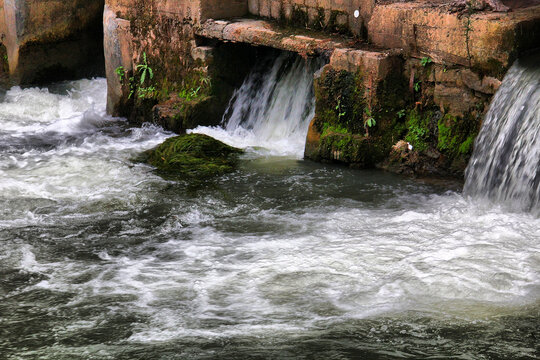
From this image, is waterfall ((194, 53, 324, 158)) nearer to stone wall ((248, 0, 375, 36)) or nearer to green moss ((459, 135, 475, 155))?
stone wall ((248, 0, 375, 36))

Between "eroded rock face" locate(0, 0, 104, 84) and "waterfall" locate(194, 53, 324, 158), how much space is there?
3962 millimetres

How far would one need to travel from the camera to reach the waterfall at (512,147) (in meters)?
7.00

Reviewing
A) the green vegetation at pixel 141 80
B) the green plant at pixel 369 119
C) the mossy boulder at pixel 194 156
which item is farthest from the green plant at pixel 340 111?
the green vegetation at pixel 141 80

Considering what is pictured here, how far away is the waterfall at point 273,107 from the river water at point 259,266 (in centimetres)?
76

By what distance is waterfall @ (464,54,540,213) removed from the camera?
6996 mm

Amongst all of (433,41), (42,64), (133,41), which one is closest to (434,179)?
(433,41)

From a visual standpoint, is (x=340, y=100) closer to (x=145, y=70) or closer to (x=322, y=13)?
(x=322, y=13)

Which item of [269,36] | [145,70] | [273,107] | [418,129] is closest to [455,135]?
[418,129]

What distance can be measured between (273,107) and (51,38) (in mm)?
4680

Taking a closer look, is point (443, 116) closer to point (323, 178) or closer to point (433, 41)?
point (433, 41)

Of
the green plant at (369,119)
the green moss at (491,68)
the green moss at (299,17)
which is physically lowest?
the green plant at (369,119)

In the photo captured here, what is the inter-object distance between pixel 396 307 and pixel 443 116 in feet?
10.8

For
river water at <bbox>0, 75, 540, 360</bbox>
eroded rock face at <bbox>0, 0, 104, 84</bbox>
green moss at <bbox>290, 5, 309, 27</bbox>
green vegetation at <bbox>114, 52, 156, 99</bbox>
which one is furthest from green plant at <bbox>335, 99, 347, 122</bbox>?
eroded rock face at <bbox>0, 0, 104, 84</bbox>

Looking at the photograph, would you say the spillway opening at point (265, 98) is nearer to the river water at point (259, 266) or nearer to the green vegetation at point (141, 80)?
the river water at point (259, 266)
